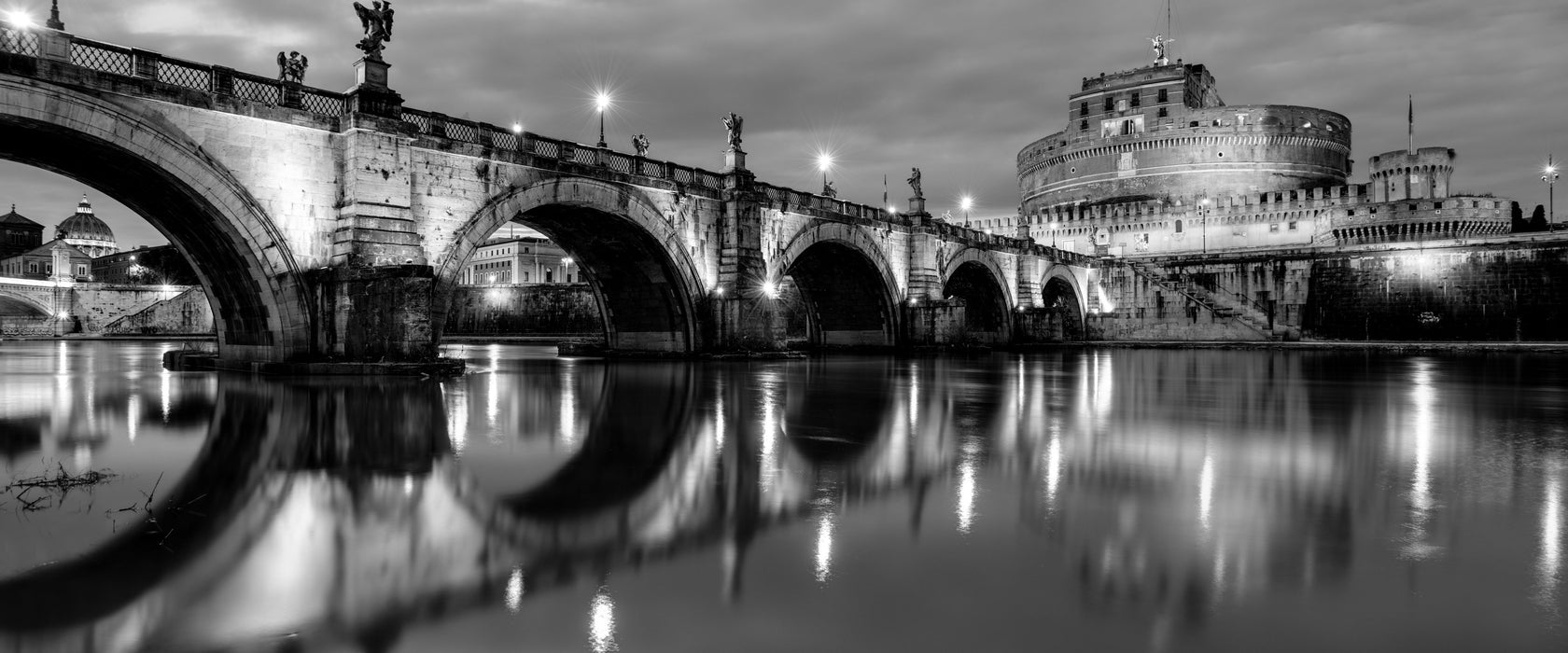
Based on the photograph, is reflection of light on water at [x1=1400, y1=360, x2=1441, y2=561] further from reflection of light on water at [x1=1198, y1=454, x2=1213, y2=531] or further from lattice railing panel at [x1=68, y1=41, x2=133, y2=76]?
lattice railing panel at [x1=68, y1=41, x2=133, y2=76]

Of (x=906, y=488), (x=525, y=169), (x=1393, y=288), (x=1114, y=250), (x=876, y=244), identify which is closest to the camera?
(x=906, y=488)

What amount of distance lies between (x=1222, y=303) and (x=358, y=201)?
51604 mm

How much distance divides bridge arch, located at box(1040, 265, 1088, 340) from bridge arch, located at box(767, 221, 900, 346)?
20.6 metres

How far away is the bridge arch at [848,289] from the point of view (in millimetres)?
37312

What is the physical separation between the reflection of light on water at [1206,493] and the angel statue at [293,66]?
Answer: 65.2 ft

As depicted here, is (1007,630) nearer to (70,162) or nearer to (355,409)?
(355,409)

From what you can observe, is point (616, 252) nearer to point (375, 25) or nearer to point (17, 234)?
point (375, 25)

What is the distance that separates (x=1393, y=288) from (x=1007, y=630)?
186 ft

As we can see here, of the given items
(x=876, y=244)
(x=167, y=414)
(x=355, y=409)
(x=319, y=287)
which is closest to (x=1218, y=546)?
(x=355, y=409)

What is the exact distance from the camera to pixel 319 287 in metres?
18.6

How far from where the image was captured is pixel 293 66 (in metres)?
19.6

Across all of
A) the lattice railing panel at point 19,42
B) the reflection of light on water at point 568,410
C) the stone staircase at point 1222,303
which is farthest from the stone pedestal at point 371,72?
the stone staircase at point 1222,303

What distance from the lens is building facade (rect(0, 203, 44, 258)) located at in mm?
103938

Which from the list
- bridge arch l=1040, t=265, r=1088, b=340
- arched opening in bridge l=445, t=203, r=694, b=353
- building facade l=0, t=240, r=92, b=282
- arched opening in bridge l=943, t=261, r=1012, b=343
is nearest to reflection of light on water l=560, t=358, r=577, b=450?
arched opening in bridge l=445, t=203, r=694, b=353
